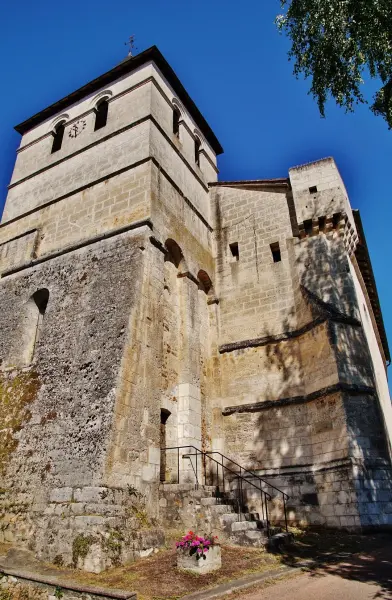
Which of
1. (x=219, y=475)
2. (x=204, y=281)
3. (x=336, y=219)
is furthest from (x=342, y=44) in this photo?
(x=219, y=475)

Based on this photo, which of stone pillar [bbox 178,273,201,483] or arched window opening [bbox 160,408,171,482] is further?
stone pillar [bbox 178,273,201,483]

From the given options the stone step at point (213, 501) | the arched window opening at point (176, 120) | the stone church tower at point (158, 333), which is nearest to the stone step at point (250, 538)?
the stone step at point (213, 501)

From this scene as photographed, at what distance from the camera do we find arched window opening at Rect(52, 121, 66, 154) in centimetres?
1544

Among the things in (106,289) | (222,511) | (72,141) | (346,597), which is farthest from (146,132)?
(346,597)

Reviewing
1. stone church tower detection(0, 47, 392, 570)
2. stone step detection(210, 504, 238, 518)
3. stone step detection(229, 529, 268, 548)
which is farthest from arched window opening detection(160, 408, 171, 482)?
stone step detection(229, 529, 268, 548)

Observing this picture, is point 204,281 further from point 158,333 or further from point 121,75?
point 121,75

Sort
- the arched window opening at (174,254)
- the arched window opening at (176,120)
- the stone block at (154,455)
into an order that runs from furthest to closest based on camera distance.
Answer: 1. the arched window opening at (176,120)
2. the arched window opening at (174,254)
3. the stone block at (154,455)

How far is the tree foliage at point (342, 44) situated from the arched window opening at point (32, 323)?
8.03m

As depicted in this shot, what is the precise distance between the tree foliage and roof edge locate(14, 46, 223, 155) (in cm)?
756

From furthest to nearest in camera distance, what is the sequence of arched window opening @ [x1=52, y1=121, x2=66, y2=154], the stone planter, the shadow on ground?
arched window opening @ [x1=52, y1=121, x2=66, y2=154] < the stone planter < the shadow on ground

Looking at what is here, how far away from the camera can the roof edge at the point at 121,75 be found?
1454 cm

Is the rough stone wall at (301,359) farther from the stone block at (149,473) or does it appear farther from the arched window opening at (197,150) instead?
the stone block at (149,473)

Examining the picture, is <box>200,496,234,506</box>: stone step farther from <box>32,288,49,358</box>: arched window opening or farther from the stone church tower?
<box>32,288,49,358</box>: arched window opening

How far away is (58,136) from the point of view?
15.8m
